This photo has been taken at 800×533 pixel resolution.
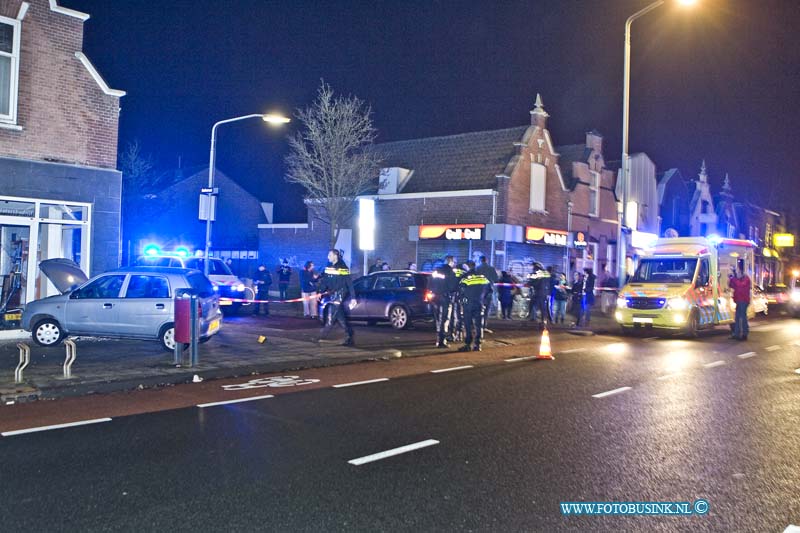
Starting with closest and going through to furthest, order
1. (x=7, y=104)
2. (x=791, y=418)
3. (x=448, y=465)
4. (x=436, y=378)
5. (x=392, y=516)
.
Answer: (x=392, y=516) < (x=448, y=465) < (x=791, y=418) < (x=436, y=378) < (x=7, y=104)

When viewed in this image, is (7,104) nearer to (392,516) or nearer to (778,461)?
(392,516)

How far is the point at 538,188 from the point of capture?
3022 cm

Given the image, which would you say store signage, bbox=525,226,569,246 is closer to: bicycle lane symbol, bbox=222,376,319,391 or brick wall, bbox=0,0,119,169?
brick wall, bbox=0,0,119,169

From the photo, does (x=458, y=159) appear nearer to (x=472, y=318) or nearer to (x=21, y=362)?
(x=472, y=318)

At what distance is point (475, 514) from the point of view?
15.6ft

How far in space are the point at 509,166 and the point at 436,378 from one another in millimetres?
19010

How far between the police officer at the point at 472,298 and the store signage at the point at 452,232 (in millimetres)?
13019

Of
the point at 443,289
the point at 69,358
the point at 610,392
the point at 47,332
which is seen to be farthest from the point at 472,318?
the point at 47,332

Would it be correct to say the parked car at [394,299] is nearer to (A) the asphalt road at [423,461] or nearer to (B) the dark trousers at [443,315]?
(B) the dark trousers at [443,315]

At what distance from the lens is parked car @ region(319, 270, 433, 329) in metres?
17.9

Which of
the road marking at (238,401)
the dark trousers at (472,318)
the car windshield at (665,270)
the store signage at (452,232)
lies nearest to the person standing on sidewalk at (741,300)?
the car windshield at (665,270)

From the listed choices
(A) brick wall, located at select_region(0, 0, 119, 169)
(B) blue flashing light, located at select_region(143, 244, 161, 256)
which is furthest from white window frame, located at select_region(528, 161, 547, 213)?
(A) brick wall, located at select_region(0, 0, 119, 169)

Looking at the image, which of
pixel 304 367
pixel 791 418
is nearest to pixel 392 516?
pixel 791 418

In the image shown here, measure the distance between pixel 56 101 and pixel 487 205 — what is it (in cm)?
1749
